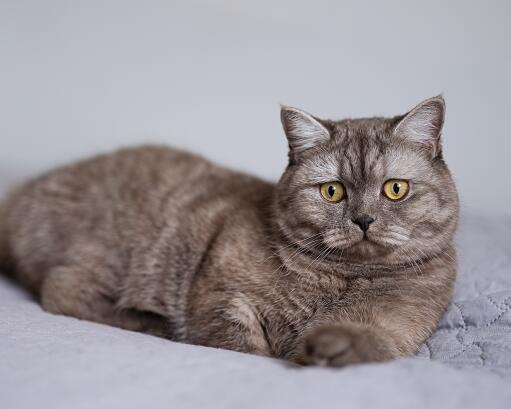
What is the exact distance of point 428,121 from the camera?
187cm

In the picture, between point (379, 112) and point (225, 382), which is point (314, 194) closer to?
point (225, 382)

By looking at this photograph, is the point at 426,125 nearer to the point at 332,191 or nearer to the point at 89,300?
the point at 332,191

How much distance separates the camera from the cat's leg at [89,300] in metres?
2.21

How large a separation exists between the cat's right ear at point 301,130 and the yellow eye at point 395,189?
0.86 ft

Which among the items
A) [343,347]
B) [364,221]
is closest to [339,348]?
[343,347]

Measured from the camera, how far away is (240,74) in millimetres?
3309

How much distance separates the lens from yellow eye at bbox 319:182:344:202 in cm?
185

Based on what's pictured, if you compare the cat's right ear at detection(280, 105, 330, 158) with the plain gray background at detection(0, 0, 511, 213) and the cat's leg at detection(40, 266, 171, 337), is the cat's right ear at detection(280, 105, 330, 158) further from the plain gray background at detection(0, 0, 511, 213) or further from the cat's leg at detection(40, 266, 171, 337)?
the plain gray background at detection(0, 0, 511, 213)

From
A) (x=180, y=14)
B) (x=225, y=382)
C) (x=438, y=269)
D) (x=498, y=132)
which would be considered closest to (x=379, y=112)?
(x=498, y=132)

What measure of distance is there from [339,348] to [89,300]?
124 centimetres

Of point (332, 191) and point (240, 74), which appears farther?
point (240, 74)

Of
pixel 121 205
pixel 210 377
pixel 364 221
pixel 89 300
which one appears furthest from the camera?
pixel 121 205

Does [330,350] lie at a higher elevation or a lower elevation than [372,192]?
lower

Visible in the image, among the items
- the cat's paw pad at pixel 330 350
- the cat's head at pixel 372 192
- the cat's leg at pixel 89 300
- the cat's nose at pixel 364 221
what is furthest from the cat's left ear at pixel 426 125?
the cat's leg at pixel 89 300
